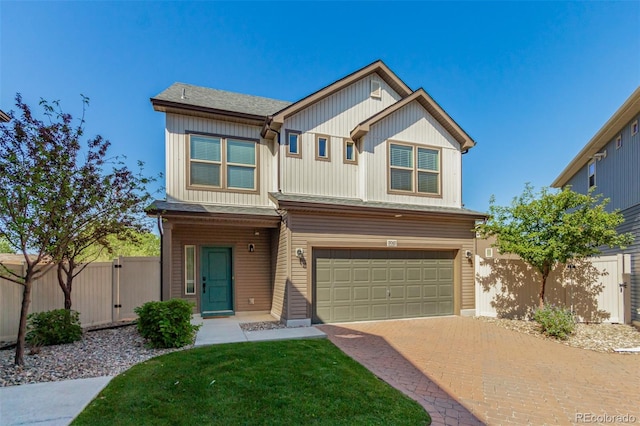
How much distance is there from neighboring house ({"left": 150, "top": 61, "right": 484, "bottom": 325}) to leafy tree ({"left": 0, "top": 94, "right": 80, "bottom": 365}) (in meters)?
3.22

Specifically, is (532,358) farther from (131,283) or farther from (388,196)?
(131,283)

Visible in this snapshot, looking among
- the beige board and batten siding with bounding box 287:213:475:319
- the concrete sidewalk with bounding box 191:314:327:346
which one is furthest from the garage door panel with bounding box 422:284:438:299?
the concrete sidewalk with bounding box 191:314:327:346

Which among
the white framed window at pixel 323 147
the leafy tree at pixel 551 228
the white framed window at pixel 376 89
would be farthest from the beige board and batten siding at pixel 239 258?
the leafy tree at pixel 551 228

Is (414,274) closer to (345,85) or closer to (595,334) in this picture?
(595,334)

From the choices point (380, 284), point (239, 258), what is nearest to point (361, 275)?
point (380, 284)

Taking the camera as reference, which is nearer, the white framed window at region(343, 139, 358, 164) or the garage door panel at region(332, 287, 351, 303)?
the garage door panel at region(332, 287, 351, 303)

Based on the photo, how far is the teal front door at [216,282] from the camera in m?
9.84

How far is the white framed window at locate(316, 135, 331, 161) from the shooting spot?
1018cm

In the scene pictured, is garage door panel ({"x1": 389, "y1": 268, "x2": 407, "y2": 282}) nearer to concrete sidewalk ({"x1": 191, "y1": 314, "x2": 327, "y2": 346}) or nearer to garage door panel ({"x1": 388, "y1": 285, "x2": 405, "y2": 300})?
garage door panel ({"x1": 388, "y1": 285, "x2": 405, "y2": 300})

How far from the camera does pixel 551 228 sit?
867 centimetres

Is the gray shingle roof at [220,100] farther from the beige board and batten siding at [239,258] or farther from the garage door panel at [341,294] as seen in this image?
the garage door panel at [341,294]

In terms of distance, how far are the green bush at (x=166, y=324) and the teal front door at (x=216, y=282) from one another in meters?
3.03

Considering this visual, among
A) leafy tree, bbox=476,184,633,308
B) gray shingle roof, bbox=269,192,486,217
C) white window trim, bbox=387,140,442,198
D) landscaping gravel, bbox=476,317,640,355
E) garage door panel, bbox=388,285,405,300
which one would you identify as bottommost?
landscaping gravel, bbox=476,317,640,355

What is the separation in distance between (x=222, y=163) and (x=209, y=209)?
1.69m
